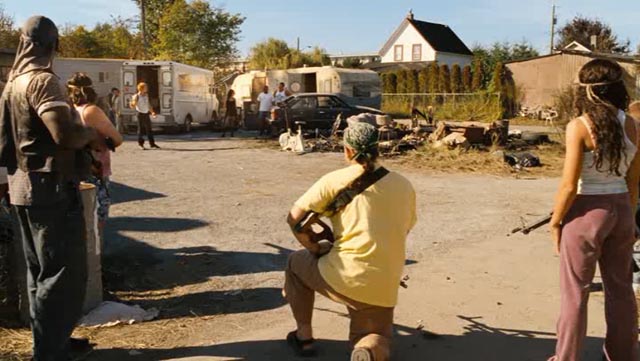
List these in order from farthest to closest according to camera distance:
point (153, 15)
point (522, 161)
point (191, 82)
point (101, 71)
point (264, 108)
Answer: point (153, 15)
point (101, 71)
point (191, 82)
point (264, 108)
point (522, 161)

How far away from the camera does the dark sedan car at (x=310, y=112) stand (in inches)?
869

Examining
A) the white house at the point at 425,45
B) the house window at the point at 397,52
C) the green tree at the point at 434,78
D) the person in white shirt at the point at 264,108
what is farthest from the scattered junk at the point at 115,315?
the house window at the point at 397,52

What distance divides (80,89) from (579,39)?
6779 centimetres

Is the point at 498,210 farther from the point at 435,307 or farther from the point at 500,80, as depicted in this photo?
the point at 500,80

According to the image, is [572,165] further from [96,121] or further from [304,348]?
[96,121]

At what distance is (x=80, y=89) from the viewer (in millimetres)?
5219

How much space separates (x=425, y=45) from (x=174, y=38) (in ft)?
105

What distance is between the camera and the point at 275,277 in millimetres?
5875

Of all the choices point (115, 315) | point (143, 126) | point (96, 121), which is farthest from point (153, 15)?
point (115, 315)

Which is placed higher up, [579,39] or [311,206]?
[579,39]

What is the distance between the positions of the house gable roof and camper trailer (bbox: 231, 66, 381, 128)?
115 feet

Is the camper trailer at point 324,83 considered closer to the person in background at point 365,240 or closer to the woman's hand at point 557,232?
the person in background at point 365,240

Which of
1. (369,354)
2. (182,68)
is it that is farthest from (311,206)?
(182,68)

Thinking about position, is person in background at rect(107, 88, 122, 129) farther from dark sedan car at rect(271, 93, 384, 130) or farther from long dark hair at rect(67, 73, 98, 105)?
long dark hair at rect(67, 73, 98, 105)
